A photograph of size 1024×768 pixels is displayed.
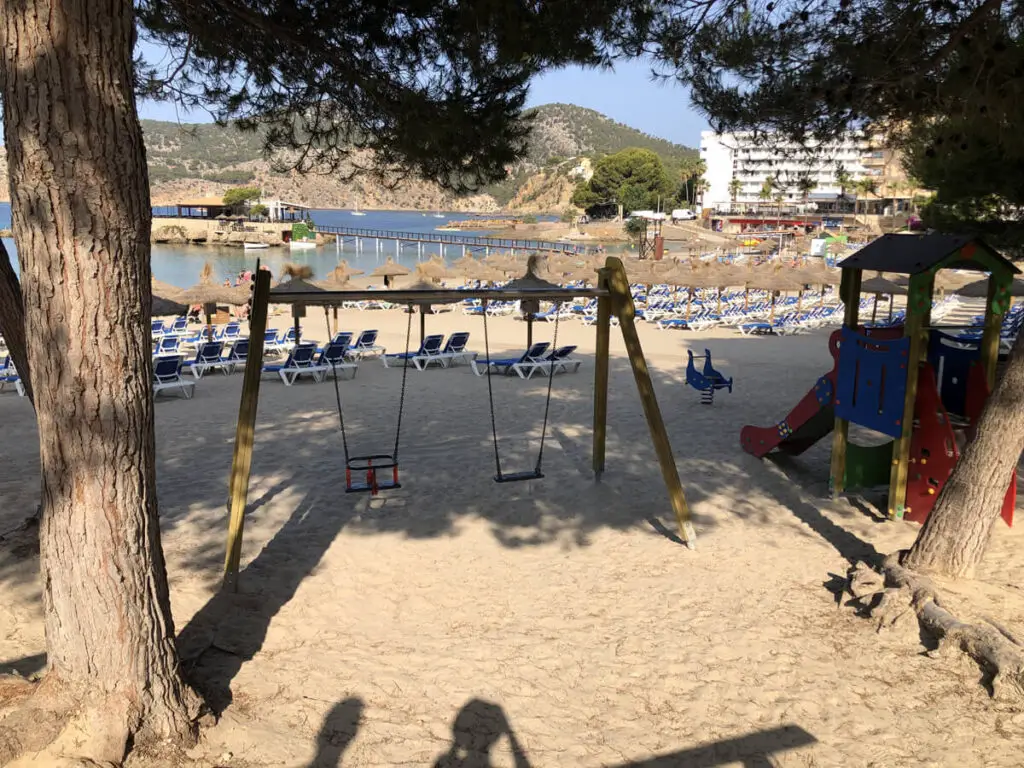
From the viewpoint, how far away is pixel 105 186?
301 centimetres

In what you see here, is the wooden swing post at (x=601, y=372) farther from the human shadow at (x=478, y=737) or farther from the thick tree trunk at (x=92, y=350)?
the thick tree trunk at (x=92, y=350)

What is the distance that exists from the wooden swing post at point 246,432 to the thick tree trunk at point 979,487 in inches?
164

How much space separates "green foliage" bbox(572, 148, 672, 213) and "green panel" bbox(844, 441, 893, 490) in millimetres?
96042

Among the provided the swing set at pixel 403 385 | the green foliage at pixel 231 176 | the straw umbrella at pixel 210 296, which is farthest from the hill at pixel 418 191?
the swing set at pixel 403 385

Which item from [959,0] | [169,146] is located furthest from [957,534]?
[169,146]

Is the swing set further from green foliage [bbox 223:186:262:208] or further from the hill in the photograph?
the hill

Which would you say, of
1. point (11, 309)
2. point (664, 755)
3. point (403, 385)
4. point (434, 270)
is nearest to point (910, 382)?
point (403, 385)

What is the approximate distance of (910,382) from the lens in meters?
6.34

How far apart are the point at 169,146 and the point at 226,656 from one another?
698 ft

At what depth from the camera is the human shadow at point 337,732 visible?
3414mm

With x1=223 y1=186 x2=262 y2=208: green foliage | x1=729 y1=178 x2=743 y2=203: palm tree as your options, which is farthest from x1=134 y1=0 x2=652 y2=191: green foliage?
x1=729 y1=178 x2=743 y2=203: palm tree

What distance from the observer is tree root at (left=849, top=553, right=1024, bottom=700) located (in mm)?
3916

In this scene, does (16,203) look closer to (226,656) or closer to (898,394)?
(226,656)

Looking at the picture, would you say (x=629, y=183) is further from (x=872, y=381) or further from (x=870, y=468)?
(x=872, y=381)
